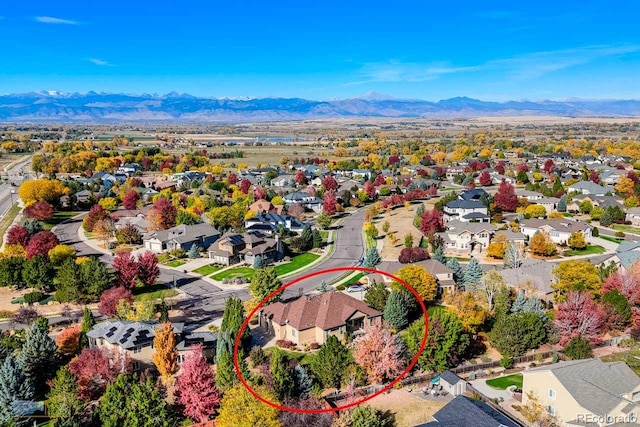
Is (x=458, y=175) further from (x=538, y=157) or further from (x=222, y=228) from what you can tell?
(x=222, y=228)

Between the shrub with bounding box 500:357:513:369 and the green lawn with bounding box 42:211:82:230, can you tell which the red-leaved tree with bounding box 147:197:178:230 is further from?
the shrub with bounding box 500:357:513:369

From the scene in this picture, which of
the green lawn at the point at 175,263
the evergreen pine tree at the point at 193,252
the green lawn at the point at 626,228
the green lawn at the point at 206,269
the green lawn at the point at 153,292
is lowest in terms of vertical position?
the green lawn at the point at 175,263

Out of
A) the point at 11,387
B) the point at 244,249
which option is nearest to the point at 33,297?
the point at 11,387

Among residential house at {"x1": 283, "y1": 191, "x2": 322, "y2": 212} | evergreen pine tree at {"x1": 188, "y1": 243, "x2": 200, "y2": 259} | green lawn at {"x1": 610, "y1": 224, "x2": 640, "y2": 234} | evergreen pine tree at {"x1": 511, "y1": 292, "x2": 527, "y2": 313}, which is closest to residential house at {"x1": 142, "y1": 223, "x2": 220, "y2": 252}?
evergreen pine tree at {"x1": 188, "y1": 243, "x2": 200, "y2": 259}

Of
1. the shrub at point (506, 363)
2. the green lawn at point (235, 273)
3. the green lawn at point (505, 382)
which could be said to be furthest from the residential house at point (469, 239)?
the green lawn at point (505, 382)

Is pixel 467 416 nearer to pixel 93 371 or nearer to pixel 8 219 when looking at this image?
pixel 93 371

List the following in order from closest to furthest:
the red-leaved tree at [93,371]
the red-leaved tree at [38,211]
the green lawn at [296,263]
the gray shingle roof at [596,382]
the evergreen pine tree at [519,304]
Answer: the gray shingle roof at [596,382], the red-leaved tree at [93,371], the evergreen pine tree at [519,304], the green lawn at [296,263], the red-leaved tree at [38,211]

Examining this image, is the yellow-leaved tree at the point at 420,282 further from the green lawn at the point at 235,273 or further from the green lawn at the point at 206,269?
the green lawn at the point at 206,269
